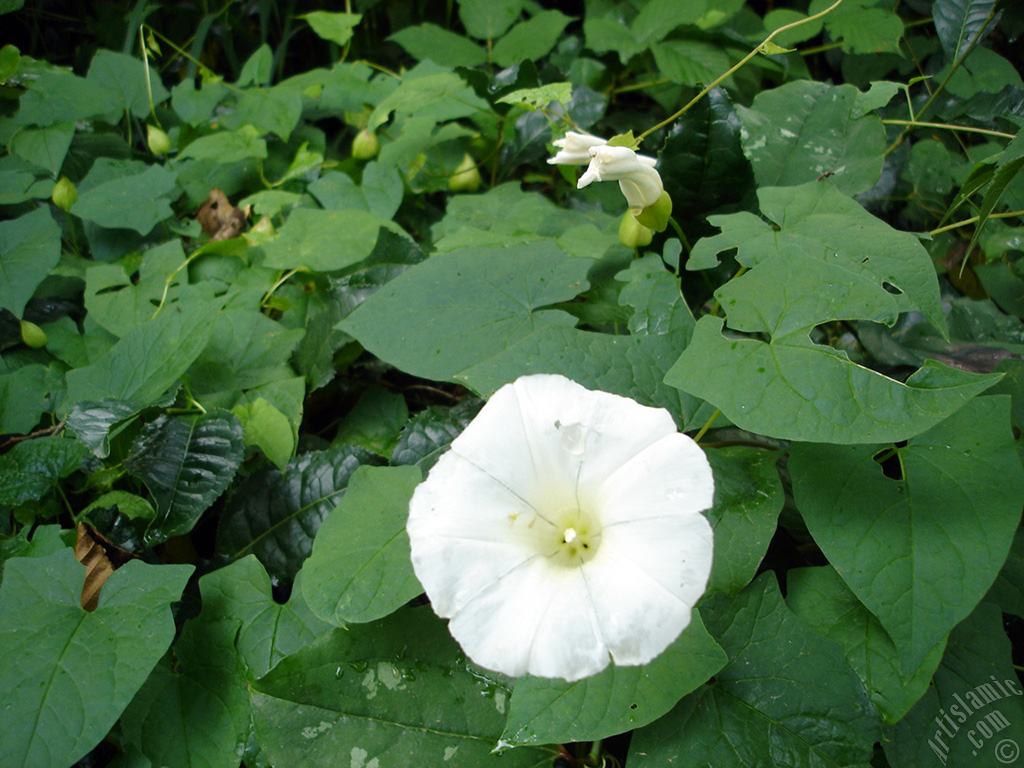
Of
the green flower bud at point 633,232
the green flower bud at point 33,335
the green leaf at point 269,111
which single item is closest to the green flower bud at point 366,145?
the green leaf at point 269,111

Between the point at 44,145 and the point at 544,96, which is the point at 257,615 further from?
the point at 44,145

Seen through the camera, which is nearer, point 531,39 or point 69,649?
point 69,649

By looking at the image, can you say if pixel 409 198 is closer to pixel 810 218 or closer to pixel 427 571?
pixel 810 218

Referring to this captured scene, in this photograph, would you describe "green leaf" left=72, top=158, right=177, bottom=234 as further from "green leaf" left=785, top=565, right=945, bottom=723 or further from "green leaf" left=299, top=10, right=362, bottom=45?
"green leaf" left=785, top=565, right=945, bottom=723

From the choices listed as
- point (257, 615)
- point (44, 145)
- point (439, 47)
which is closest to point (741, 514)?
point (257, 615)

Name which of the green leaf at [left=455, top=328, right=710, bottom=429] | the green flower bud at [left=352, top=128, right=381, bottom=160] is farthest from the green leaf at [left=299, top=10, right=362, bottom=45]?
the green leaf at [left=455, top=328, right=710, bottom=429]

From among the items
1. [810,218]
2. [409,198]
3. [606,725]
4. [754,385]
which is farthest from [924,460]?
[409,198]

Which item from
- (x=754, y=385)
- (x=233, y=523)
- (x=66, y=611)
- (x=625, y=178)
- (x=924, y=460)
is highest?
(x=625, y=178)
